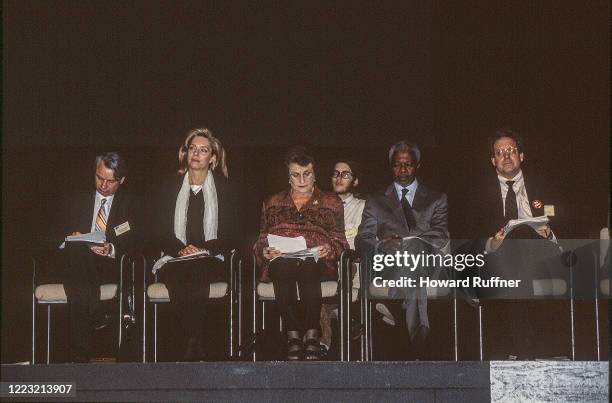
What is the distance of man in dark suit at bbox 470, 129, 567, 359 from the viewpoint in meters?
4.35

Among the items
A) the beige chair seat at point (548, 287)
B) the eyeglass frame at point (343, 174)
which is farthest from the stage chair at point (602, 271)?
the eyeglass frame at point (343, 174)

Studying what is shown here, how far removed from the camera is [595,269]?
441 centimetres

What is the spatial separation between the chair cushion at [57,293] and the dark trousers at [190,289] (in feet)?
0.80

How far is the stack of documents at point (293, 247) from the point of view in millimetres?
4570

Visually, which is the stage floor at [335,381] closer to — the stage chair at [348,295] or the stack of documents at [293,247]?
the stage chair at [348,295]

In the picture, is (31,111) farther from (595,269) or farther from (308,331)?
(595,269)

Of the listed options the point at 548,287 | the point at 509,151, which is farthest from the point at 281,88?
the point at 548,287

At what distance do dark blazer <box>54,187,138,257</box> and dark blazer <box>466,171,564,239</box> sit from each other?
5.13ft

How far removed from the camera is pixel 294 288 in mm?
4445

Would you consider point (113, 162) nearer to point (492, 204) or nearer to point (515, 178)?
point (492, 204)

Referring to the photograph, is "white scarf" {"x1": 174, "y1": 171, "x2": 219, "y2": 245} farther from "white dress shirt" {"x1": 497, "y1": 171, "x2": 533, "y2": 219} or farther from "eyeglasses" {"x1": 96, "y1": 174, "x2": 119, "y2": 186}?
"white dress shirt" {"x1": 497, "y1": 171, "x2": 533, "y2": 219}

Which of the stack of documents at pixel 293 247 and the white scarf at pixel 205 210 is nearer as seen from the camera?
the stack of documents at pixel 293 247

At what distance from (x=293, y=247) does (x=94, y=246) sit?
2.93 feet

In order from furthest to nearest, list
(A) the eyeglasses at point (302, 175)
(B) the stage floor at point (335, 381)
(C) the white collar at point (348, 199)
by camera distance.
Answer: (C) the white collar at point (348, 199), (A) the eyeglasses at point (302, 175), (B) the stage floor at point (335, 381)
